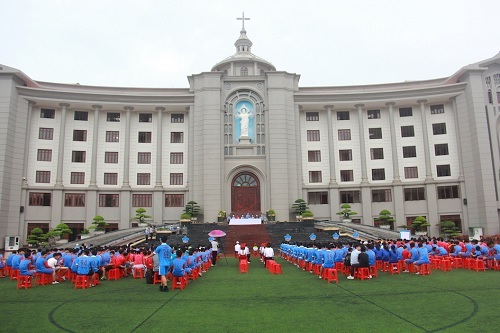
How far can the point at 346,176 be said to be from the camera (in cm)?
4009

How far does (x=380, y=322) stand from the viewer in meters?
7.92

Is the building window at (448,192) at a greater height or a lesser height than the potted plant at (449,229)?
greater

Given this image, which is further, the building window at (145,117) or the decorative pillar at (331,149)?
the building window at (145,117)

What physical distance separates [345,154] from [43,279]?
3130 centimetres

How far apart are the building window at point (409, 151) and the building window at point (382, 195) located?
396 cm

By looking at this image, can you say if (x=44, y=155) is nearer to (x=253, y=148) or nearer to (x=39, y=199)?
(x=39, y=199)

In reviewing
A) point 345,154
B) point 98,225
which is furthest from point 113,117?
point 345,154

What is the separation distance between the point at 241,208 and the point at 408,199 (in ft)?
52.2

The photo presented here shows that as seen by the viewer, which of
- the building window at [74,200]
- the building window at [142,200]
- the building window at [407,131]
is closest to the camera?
the building window at [74,200]

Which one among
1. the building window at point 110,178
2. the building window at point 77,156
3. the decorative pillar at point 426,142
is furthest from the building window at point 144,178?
the decorative pillar at point 426,142

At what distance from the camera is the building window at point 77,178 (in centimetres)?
3812

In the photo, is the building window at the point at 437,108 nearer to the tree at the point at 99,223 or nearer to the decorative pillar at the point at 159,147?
the decorative pillar at the point at 159,147

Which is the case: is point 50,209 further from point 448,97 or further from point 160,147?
point 448,97

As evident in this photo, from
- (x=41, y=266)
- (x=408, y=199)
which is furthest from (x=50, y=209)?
(x=408, y=199)
